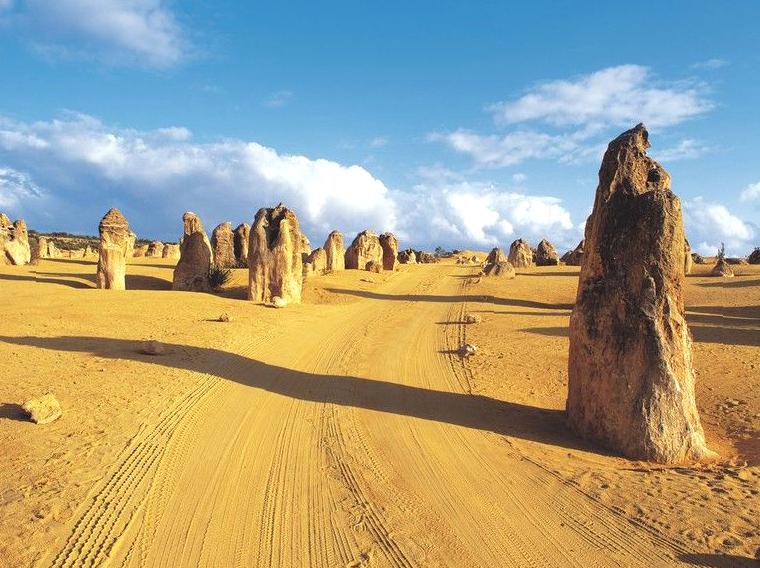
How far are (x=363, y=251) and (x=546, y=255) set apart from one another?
1745 centimetres

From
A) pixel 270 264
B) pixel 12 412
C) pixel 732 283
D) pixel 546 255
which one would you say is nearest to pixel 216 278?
pixel 270 264

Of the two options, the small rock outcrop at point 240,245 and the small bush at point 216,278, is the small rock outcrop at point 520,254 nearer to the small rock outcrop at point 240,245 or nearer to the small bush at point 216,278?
the small rock outcrop at point 240,245

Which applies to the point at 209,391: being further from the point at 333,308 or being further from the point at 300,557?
the point at 333,308

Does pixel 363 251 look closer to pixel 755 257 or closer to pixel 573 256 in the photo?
pixel 573 256

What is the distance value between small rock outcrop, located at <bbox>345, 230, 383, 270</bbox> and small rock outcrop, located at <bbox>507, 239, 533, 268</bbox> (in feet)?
34.1

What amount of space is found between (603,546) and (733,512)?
162 centimetres

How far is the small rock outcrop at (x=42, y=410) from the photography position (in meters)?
7.54

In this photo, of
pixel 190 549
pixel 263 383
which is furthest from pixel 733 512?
pixel 263 383

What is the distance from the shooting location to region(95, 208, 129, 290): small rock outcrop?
832 inches

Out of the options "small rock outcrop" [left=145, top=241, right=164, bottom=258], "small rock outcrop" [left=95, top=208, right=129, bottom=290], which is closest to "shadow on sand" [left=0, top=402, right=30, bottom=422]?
"small rock outcrop" [left=95, top=208, right=129, bottom=290]

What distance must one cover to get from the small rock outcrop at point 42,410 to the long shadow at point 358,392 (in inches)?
123

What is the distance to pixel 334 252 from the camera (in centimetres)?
3425

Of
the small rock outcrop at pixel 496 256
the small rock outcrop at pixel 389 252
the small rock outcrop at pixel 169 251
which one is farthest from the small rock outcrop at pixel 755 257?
the small rock outcrop at pixel 169 251

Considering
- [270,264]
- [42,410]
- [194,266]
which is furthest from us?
[194,266]
